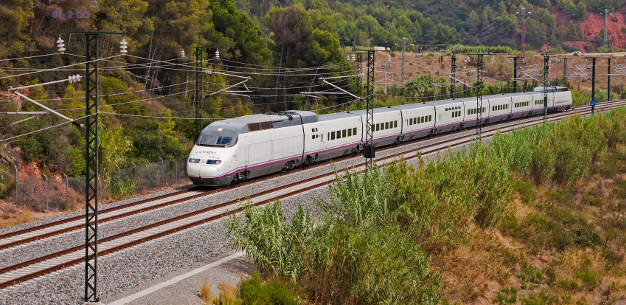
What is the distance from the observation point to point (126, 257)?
59.0 feet

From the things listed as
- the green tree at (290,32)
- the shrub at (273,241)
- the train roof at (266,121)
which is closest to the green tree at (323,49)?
the green tree at (290,32)

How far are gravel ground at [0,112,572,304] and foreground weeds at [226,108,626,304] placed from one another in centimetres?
139

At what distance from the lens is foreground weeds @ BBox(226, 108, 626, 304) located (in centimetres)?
1573

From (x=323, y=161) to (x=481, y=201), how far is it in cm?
1426

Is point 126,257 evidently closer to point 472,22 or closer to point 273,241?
point 273,241

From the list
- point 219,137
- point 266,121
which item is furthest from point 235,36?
point 219,137

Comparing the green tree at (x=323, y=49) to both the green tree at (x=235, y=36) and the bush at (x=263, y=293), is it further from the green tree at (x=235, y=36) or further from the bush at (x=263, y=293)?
the bush at (x=263, y=293)

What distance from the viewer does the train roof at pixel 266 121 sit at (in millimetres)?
29688

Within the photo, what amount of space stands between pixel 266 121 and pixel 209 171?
454 centimetres

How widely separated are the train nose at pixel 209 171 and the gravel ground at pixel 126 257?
6.85 feet

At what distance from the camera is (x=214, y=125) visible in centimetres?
2984

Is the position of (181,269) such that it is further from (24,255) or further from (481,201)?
(481,201)

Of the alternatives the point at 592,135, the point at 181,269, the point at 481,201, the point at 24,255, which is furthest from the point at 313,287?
the point at 592,135

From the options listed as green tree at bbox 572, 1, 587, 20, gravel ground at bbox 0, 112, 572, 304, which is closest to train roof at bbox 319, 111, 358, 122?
gravel ground at bbox 0, 112, 572, 304
